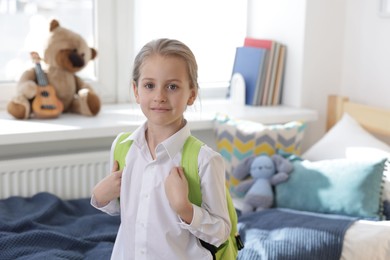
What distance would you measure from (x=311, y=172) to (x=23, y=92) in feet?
3.74

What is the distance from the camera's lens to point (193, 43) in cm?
292

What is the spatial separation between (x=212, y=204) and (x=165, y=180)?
0.39ft

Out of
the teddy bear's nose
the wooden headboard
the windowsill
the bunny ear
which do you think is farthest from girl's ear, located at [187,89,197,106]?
the wooden headboard

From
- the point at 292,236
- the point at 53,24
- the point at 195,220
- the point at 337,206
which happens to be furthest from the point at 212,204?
the point at 53,24

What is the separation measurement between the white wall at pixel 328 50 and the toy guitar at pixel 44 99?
110cm

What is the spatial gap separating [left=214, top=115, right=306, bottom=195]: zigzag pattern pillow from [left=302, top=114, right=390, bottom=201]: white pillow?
120mm

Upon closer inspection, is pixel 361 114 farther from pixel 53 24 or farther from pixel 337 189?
pixel 53 24

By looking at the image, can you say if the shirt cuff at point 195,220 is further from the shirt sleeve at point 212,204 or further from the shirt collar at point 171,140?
the shirt collar at point 171,140

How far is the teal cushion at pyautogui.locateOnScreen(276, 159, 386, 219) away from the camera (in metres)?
2.25

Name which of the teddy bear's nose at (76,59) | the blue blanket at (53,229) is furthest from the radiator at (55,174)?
the teddy bear's nose at (76,59)

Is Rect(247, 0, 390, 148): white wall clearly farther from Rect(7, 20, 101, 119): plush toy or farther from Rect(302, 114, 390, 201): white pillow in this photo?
Rect(7, 20, 101, 119): plush toy

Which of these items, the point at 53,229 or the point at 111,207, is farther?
the point at 53,229

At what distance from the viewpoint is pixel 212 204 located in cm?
138

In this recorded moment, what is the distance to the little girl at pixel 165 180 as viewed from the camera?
135 cm
